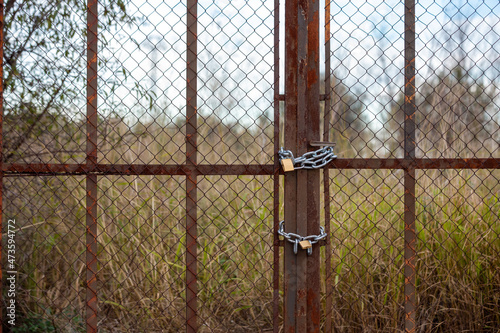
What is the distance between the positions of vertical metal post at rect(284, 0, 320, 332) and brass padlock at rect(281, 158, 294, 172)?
0.30 ft

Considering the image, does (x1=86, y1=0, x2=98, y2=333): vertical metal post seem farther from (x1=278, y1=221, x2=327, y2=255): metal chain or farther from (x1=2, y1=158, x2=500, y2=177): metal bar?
(x1=278, y1=221, x2=327, y2=255): metal chain

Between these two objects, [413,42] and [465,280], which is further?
[465,280]

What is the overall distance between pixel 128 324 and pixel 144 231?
62 cm

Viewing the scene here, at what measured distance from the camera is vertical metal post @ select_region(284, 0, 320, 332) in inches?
72.6

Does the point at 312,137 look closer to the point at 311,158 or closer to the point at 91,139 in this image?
the point at 311,158

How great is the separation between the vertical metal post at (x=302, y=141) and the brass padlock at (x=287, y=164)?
9 cm

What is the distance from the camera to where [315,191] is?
6.05 feet

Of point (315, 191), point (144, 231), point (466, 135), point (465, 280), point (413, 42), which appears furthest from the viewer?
point (466, 135)

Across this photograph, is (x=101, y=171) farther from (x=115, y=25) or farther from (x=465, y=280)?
(x=465, y=280)

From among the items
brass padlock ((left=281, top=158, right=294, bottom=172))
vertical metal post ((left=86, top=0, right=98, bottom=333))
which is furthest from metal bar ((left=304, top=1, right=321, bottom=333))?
vertical metal post ((left=86, top=0, right=98, bottom=333))

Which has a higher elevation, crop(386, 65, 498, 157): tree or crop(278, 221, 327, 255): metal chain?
crop(386, 65, 498, 157): tree

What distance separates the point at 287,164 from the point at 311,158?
118 millimetres

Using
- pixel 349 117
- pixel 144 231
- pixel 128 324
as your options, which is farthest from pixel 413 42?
pixel 349 117

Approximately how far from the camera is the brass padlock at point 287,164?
175 centimetres
